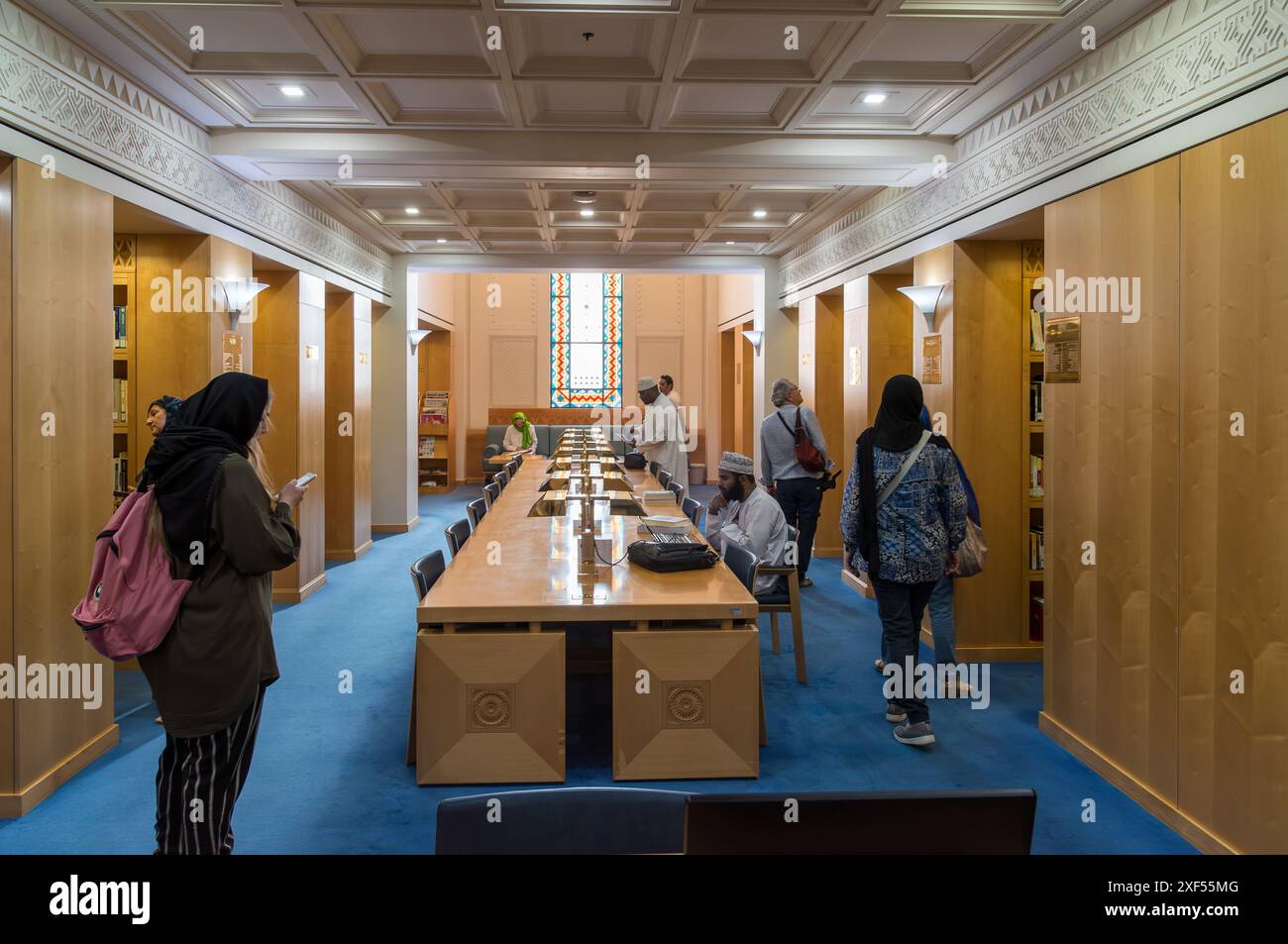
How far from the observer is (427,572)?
3.74 meters

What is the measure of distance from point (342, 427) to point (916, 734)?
6.43 metres

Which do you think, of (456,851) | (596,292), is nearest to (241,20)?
(456,851)

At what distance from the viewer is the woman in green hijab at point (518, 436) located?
1414cm

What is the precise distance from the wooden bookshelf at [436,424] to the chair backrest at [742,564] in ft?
36.7

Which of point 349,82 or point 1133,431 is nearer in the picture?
point 1133,431

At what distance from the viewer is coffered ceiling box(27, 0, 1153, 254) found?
3.55 metres

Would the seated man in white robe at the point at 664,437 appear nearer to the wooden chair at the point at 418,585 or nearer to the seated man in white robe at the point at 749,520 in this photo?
the seated man in white robe at the point at 749,520

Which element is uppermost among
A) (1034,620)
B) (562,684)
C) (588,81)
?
(588,81)

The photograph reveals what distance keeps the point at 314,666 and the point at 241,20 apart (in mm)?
3470

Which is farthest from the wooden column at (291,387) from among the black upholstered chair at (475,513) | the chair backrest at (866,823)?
the chair backrest at (866,823)

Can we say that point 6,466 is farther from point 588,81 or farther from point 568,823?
point 588,81

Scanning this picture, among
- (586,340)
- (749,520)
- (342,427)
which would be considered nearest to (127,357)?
(342,427)

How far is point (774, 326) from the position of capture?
1011cm

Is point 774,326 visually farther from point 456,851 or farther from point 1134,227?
point 456,851
